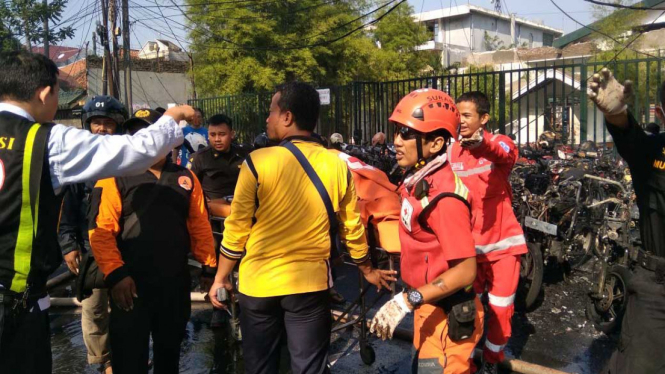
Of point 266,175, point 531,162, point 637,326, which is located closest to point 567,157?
point 531,162

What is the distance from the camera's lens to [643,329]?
264cm

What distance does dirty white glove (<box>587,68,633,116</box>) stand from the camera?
2.40m

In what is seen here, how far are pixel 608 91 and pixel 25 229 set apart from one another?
2.54 metres

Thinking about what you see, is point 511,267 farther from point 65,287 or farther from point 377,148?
point 377,148

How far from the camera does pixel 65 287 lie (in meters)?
7.15

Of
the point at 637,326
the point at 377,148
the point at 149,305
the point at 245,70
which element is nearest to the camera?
the point at 637,326

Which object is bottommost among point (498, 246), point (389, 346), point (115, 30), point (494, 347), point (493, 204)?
point (389, 346)

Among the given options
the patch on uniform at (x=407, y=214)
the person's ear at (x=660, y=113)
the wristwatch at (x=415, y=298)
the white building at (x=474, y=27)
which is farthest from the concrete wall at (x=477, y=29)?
the wristwatch at (x=415, y=298)

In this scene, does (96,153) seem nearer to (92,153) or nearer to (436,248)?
(92,153)

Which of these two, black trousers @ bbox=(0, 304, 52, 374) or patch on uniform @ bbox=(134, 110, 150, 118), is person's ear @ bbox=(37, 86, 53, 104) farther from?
patch on uniform @ bbox=(134, 110, 150, 118)

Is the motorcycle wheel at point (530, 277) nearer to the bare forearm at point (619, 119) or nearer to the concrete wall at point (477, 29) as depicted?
the bare forearm at point (619, 119)

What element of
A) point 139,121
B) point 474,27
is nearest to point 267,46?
point 139,121

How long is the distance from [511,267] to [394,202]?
37.0 inches

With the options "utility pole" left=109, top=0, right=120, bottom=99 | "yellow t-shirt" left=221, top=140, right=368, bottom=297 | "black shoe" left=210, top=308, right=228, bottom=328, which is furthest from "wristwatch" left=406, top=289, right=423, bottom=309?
"utility pole" left=109, top=0, right=120, bottom=99
